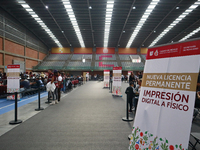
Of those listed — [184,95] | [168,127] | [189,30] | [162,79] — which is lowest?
[168,127]

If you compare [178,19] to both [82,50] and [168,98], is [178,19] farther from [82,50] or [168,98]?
[168,98]

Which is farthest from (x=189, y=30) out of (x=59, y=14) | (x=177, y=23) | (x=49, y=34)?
(x=49, y=34)

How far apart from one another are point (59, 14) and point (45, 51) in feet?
63.1

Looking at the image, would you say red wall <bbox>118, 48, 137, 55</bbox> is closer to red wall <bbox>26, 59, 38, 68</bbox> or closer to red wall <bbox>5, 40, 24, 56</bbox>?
red wall <bbox>26, 59, 38, 68</bbox>

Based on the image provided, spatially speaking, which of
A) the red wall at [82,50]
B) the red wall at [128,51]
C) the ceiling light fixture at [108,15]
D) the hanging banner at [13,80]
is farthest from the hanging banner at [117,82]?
the red wall at [128,51]

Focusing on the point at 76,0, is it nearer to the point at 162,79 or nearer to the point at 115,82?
the point at 115,82

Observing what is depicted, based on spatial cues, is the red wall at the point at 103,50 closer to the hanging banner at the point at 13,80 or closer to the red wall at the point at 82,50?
the red wall at the point at 82,50

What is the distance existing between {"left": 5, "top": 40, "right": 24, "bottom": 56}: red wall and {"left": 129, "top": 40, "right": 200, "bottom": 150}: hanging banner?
25062 mm

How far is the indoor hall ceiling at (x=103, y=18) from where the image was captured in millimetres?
18688

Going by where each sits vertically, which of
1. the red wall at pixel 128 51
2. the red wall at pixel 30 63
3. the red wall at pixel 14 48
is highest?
the red wall at pixel 128 51

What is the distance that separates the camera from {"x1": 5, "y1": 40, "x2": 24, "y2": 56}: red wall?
21.6 meters

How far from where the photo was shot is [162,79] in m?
1.72

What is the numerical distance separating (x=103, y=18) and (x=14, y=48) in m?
16.0

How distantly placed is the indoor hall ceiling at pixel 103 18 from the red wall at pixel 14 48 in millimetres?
4417
